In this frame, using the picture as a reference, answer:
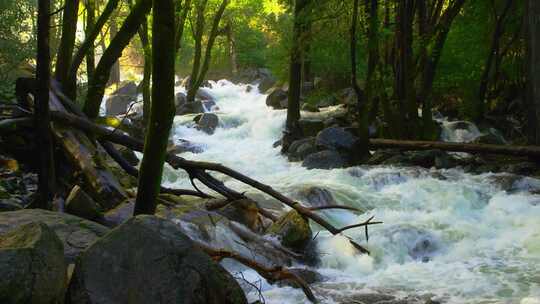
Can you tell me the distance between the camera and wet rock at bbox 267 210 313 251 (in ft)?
24.8

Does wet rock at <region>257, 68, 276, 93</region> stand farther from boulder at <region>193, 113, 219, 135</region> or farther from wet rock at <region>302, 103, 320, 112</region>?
boulder at <region>193, 113, 219, 135</region>

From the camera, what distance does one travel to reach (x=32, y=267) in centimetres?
345

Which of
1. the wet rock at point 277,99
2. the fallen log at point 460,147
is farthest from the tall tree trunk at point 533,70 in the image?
the wet rock at point 277,99

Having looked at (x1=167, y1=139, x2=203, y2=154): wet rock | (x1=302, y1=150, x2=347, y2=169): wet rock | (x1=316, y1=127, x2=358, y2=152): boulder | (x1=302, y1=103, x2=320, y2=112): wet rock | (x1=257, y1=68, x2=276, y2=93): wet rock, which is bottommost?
(x1=167, y1=139, x2=203, y2=154): wet rock

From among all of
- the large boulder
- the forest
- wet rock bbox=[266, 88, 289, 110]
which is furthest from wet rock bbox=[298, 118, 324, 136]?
the large boulder

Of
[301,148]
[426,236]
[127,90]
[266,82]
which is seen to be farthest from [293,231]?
[127,90]

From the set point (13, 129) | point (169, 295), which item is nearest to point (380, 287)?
point (169, 295)

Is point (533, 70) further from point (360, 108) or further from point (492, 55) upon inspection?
point (360, 108)

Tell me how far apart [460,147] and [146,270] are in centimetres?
1035

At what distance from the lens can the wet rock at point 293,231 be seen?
7.55 m

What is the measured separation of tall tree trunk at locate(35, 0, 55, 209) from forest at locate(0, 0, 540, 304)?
0.02 m

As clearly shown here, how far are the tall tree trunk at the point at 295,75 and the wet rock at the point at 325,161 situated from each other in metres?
2.20

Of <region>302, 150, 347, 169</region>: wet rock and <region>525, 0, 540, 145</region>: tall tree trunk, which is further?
<region>302, 150, 347, 169</region>: wet rock

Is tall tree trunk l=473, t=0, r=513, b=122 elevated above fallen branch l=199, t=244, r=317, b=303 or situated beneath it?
elevated above
